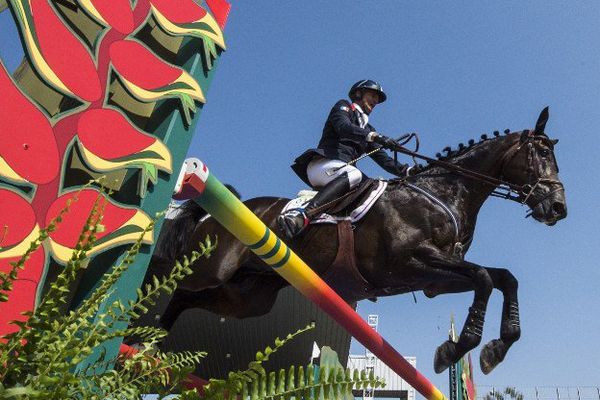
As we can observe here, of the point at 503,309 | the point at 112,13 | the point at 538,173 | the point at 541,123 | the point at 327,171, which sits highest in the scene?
the point at 541,123

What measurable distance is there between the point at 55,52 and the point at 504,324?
334cm

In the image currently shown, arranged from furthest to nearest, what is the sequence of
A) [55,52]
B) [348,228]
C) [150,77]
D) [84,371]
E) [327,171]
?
1. [327,171]
2. [348,228]
3. [150,77]
4. [55,52]
5. [84,371]

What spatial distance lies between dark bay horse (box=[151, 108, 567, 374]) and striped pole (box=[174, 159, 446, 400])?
56 cm

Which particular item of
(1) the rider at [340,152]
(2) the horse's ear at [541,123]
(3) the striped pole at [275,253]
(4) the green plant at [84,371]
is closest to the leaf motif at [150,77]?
(3) the striped pole at [275,253]

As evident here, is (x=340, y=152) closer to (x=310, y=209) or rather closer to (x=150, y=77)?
(x=310, y=209)

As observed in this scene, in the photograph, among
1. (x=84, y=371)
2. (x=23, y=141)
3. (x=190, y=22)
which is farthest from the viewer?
(x=190, y=22)

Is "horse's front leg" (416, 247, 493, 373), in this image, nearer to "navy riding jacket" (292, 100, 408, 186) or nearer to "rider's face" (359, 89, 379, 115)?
"navy riding jacket" (292, 100, 408, 186)

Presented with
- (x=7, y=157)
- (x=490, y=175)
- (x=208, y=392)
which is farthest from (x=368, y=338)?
(x=208, y=392)

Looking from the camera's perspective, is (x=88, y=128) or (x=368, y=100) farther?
(x=368, y=100)

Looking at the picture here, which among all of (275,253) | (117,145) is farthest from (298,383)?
(275,253)

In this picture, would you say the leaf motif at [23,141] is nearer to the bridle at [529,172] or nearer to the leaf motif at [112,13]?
the leaf motif at [112,13]

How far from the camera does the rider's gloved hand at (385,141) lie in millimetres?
4512

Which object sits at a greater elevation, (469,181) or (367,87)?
(367,87)

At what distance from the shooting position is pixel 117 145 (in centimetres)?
218
